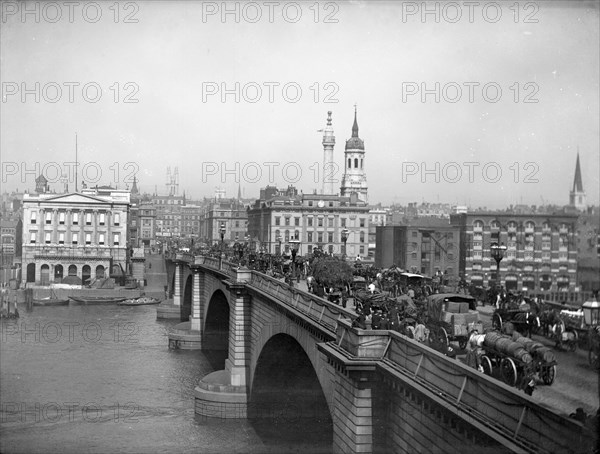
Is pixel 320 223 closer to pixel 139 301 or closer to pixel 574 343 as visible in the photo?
pixel 139 301

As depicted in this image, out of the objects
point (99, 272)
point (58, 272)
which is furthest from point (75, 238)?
point (99, 272)

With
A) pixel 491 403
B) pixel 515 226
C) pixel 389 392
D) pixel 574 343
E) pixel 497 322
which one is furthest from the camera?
pixel 515 226

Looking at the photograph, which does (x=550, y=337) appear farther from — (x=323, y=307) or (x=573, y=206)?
(x=323, y=307)

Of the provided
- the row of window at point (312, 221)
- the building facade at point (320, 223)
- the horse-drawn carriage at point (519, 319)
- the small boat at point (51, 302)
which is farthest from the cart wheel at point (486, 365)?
the row of window at point (312, 221)

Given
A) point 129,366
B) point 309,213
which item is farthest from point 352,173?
point 129,366

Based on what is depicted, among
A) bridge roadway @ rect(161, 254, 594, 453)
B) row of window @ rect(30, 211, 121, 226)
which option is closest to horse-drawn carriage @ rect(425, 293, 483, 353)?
bridge roadway @ rect(161, 254, 594, 453)

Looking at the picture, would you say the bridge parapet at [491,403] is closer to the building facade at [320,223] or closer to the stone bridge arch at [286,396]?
the stone bridge arch at [286,396]
